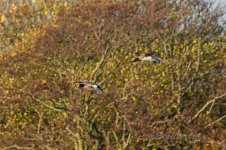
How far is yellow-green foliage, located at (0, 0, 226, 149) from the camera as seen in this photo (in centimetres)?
2775

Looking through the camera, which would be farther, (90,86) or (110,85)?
(110,85)

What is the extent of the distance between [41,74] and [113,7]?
4493mm

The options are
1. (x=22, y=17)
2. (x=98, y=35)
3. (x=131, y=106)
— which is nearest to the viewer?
(x=131, y=106)

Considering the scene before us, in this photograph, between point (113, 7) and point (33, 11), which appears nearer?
point (113, 7)

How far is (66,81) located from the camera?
1097 inches

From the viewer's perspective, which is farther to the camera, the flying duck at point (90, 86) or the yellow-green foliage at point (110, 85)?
the yellow-green foliage at point (110, 85)

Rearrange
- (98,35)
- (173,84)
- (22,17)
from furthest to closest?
1. (22,17)
2. (173,84)
3. (98,35)

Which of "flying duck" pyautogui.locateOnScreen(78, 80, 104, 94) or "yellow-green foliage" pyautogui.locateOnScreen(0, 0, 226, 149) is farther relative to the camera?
"yellow-green foliage" pyautogui.locateOnScreen(0, 0, 226, 149)

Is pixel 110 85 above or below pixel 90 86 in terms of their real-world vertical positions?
above

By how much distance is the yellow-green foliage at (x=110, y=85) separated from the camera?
27.8 meters

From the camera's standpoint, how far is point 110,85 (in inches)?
1156

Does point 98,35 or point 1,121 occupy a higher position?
point 98,35

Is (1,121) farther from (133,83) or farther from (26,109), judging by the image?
(133,83)

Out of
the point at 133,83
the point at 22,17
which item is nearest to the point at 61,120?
the point at 133,83
